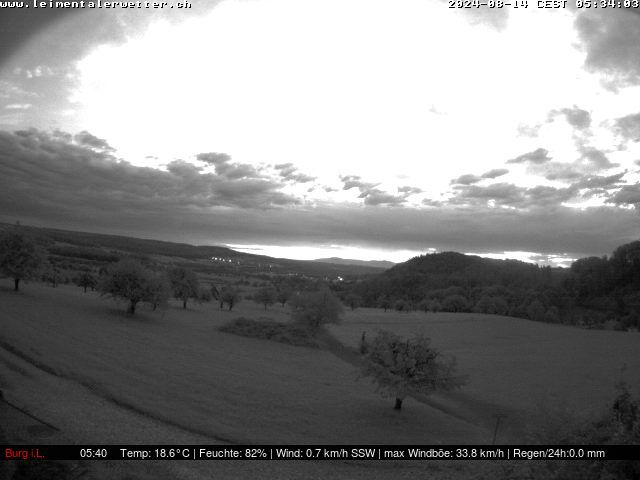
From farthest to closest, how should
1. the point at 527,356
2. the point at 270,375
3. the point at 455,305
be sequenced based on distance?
the point at 455,305 → the point at 527,356 → the point at 270,375

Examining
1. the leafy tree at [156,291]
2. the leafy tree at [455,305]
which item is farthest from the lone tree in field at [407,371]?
the leafy tree at [455,305]

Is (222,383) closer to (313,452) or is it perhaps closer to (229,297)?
(313,452)

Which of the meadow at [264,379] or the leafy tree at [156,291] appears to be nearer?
the meadow at [264,379]

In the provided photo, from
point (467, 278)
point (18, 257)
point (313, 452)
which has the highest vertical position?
point (467, 278)

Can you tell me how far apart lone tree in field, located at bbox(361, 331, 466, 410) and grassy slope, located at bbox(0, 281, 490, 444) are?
1.80 meters

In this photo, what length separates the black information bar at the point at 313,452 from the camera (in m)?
13.2

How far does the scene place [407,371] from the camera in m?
29.2

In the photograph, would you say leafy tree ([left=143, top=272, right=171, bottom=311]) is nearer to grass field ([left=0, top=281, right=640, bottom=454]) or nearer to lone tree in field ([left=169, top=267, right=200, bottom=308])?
grass field ([left=0, top=281, right=640, bottom=454])

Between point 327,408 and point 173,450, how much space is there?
12.9 meters

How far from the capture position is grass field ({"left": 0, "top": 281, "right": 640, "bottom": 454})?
2402 centimetres

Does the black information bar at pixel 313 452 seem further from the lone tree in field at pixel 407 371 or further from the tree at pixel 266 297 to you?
the tree at pixel 266 297

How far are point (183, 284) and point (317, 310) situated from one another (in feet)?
96.5

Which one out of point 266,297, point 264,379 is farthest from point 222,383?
point 266,297

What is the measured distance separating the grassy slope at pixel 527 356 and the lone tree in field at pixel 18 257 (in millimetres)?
46418
